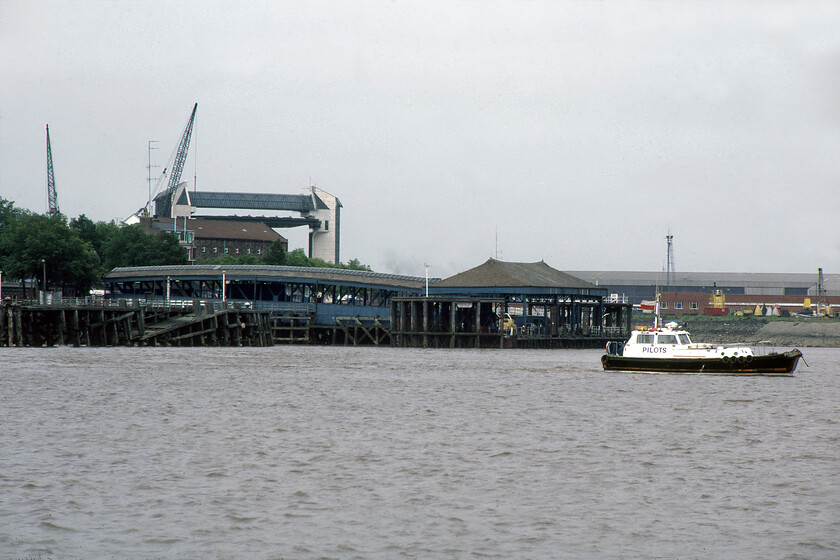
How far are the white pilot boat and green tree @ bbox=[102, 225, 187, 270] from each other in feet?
328

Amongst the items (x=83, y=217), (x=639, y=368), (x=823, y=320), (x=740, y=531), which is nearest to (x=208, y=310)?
(x=639, y=368)

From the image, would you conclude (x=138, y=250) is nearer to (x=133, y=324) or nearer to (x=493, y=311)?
(x=493, y=311)

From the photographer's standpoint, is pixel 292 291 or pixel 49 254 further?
pixel 292 291

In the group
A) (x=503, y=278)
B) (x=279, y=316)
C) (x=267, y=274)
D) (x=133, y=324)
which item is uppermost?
(x=267, y=274)

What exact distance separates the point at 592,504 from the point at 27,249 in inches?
4047

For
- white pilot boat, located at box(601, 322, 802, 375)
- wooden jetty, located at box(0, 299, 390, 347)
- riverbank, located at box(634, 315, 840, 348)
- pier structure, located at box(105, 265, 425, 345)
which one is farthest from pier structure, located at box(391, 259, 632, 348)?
riverbank, located at box(634, 315, 840, 348)

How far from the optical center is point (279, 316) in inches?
4486

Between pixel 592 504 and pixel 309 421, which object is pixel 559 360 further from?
pixel 592 504

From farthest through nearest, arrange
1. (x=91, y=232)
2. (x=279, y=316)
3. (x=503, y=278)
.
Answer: (x=91, y=232)
(x=279, y=316)
(x=503, y=278)

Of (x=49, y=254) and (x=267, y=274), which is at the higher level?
(x=49, y=254)

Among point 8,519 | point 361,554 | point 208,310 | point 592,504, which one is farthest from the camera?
point 208,310

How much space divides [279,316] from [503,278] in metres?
24.2

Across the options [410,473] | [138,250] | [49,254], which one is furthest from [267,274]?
[410,473]

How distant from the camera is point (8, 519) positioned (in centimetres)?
1711
